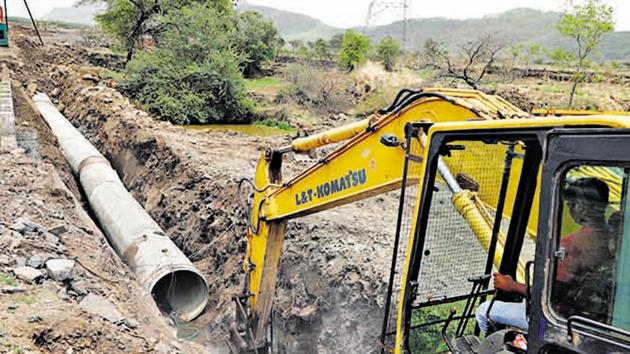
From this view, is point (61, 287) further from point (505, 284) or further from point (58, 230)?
point (505, 284)

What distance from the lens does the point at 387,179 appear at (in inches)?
162

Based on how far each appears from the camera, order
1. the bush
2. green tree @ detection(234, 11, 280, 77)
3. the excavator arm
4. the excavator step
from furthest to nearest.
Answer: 1. green tree @ detection(234, 11, 280, 77)
2. the bush
3. the excavator arm
4. the excavator step

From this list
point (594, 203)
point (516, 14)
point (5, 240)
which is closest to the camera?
point (594, 203)

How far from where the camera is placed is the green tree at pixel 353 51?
3556cm

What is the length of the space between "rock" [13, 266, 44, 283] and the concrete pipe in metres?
2.19

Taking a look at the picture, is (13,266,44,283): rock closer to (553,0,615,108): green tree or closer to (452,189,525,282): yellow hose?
(452,189,525,282): yellow hose

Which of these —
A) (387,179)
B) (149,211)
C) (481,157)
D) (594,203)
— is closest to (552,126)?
(594,203)

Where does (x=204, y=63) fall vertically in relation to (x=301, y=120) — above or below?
above

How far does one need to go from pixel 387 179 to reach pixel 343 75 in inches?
1088

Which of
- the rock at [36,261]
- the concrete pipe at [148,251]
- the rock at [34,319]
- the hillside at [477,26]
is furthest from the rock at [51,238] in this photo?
the hillside at [477,26]

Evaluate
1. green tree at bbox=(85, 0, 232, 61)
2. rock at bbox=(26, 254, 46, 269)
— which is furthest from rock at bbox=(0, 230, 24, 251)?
green tree at bbox=(85, 0, 232, 61)

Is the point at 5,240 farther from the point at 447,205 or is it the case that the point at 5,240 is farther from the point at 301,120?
the point at 301,120

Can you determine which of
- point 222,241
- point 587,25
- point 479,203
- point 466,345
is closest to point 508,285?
point 466,345

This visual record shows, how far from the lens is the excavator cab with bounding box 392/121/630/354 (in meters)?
2.17
